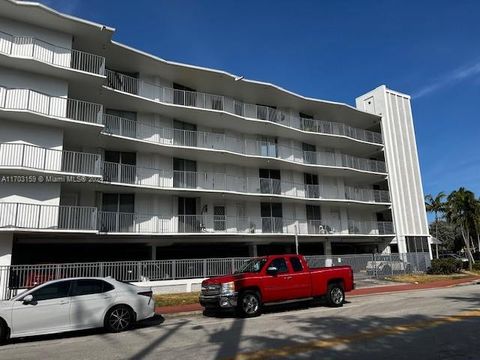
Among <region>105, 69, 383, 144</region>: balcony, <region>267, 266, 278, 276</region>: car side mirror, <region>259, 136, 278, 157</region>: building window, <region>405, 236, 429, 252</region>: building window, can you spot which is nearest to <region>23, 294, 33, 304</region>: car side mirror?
<region>267, 266, 278, 276</region>: car side mirror

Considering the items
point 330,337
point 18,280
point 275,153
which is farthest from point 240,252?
point 330,337

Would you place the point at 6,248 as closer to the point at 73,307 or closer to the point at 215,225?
the point at 73,307

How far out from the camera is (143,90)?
26828 mm

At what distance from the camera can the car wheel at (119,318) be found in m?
11.1

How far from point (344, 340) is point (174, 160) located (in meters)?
20.9

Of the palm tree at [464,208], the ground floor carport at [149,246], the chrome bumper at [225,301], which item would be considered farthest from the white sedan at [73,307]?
the palm tree at [464,208]

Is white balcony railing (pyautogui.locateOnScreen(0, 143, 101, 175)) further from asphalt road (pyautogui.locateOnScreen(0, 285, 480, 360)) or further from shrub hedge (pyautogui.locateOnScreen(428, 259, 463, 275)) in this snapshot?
shrub hedge (pyautogui.locateOnScreen(428, 259, 463, 275))

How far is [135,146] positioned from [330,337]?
1916 cm

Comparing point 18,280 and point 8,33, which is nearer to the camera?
point 18,280

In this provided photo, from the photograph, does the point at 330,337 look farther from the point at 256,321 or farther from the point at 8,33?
the point at 8,33

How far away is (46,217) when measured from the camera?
20125 mm

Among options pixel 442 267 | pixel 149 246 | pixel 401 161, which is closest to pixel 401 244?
pixel 442 267

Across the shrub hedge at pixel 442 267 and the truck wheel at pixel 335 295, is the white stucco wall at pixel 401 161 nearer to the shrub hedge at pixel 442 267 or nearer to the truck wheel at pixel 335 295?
the shrub hedge at pixel 442 267

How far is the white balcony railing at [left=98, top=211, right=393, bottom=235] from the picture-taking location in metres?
24.4
